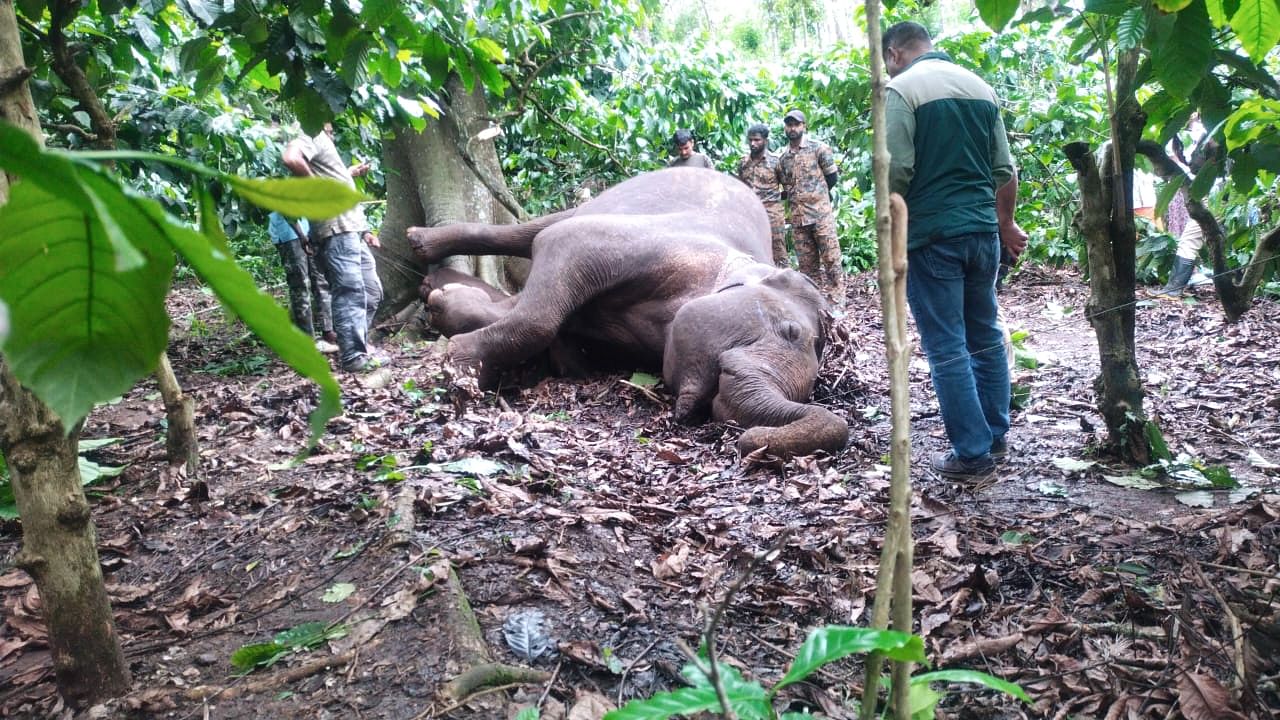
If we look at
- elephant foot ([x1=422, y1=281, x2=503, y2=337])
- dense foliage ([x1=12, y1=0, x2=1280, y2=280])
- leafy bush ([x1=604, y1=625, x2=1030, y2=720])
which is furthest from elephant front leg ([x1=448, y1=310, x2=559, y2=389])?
leafy bush ([x1=604, y1=625, x2=1030, y2=720])

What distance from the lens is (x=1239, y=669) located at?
174 cm

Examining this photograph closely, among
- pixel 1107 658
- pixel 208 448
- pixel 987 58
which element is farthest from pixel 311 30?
pixel 987 58

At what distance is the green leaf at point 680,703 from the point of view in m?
1.15

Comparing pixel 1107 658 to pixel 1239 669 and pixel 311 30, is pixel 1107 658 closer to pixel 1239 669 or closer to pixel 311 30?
pixel 1239 669

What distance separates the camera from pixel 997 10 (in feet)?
6.76

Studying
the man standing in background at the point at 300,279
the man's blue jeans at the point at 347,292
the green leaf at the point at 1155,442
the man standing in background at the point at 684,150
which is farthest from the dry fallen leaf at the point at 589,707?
the man standing in background at the point at 684,150

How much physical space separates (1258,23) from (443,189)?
6.89 metres

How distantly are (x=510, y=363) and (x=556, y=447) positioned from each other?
195cm

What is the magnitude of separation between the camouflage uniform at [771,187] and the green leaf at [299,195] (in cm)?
862

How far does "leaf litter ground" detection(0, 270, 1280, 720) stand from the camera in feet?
6.16

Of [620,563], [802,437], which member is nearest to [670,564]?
[620,563]

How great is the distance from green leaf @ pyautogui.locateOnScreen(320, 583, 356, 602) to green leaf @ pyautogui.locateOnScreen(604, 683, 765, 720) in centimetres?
135

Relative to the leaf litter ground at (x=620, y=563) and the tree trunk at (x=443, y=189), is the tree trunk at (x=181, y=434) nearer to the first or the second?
the leaf litter ground at (x=620, y=563)

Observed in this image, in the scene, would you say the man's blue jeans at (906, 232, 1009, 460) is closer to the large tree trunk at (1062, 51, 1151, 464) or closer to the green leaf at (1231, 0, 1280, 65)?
the large tree trunk at (1062, 51, 1151, 464)
